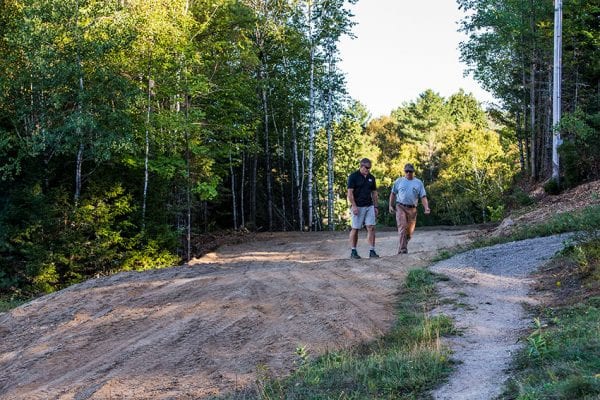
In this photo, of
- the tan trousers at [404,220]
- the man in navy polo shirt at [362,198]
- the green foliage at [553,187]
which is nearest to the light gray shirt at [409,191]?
the tan trousers at [404,220]

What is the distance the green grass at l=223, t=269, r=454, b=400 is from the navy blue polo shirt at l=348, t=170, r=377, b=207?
18.2 feet

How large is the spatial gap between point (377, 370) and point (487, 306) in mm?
2895

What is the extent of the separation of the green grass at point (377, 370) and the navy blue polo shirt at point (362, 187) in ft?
18.2

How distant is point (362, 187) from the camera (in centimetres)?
1205

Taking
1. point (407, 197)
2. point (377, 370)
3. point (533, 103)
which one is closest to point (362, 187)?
point (407, 197)

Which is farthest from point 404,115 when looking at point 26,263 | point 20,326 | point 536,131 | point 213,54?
point 20,326

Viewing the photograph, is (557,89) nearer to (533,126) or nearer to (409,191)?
(533,126)

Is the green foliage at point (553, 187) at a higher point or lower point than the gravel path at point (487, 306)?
higher

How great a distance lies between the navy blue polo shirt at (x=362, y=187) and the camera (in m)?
12.0

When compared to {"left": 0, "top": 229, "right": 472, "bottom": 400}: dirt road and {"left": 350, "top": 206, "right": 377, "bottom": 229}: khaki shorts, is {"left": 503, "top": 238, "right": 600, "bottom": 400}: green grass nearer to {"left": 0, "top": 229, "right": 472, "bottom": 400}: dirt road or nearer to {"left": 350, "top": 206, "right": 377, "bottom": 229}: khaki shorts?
{"left": 0, "top": 229, "right": 472, "bottom": 400}: dirt road

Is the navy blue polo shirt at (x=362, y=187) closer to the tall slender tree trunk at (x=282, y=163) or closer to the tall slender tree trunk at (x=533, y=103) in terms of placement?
the tall slender tree trunk at (x=282, y=163)

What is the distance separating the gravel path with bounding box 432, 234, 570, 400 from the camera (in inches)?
188

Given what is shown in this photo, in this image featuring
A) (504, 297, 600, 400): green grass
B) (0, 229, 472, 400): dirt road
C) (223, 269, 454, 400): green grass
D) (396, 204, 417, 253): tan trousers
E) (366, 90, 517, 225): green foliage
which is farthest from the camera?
(366, 90, 517, 225): green foliage

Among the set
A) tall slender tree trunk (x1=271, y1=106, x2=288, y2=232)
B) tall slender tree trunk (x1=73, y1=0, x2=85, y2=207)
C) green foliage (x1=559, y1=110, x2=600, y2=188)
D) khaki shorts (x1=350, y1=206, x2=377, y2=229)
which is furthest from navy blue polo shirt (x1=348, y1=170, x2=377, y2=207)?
tall slender tree trunk (x1=271, y1=106, x2=288, y2=232)
